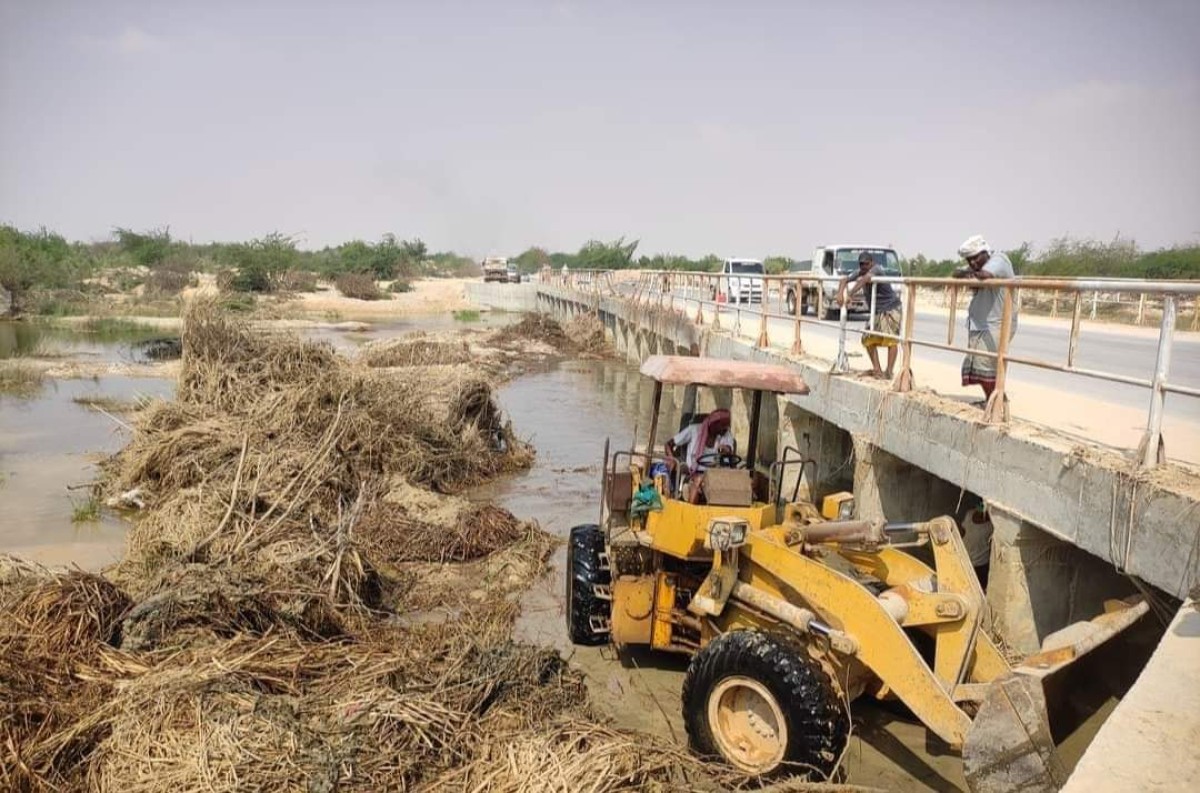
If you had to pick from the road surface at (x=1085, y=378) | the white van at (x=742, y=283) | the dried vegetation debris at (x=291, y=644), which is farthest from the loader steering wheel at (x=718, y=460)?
the white van at (x=742, y=283)

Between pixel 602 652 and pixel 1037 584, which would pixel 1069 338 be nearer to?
pixel 1037 584

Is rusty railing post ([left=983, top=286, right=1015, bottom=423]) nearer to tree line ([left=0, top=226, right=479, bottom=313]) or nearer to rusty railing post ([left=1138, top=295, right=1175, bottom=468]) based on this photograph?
rusty railing post ([left=1138, top=295, right=1175, bottom=468])

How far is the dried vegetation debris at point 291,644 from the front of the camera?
4.27 meters

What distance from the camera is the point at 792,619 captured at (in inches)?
181

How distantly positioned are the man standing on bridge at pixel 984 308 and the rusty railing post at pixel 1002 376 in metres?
0.81

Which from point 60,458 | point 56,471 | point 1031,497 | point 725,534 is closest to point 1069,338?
point 1031,497

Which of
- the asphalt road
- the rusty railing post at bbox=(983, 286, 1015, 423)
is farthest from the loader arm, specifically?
the asphalt road

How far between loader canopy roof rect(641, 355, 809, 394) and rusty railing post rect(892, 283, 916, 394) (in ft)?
7.60

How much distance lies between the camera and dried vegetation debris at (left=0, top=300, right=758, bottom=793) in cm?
427

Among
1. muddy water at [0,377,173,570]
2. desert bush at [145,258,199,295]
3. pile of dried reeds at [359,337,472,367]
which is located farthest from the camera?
desert bush at [145,258,199,295]

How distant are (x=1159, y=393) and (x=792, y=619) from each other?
2487mm

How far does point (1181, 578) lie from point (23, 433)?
1735cm

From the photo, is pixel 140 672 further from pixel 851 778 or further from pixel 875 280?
pixel 875 280

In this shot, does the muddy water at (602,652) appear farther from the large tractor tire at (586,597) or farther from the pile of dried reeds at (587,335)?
the pile of dried reeds at (587,335)
